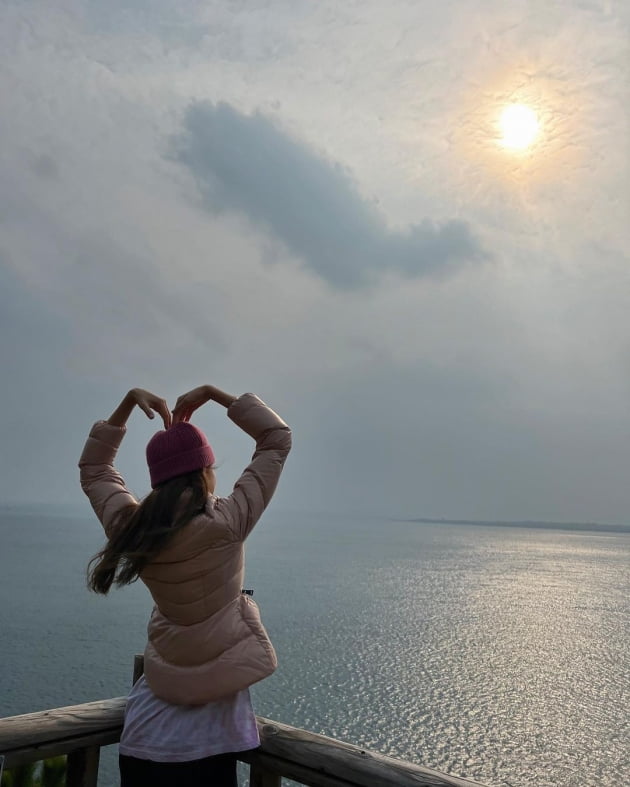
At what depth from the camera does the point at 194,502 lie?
97.8 inches

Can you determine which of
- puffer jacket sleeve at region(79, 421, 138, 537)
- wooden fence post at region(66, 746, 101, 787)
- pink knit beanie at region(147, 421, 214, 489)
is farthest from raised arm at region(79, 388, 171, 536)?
wooden fence post at region(66, 746, 101, 787)

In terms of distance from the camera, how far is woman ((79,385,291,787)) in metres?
2.47

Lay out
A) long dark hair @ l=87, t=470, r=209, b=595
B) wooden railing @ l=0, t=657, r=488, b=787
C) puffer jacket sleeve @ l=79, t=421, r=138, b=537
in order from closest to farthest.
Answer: long dark hair @ l=87, t=470, r=209, b=595, wooden railing @ l=0, t=657, r=488, b=787, puffer jacket sleeve @ l=79, t=421, r=138, b=537

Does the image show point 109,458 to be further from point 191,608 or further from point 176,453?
point 191,608

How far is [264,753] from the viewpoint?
112 inches

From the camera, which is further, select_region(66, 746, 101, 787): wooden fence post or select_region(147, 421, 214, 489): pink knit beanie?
select_region(66, 746, 101, 787): wooden fence post

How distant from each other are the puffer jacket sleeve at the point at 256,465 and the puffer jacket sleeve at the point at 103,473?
52 centimetres

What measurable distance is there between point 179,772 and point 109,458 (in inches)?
53.1

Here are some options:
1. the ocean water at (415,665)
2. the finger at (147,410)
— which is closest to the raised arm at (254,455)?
the finger at (147,410)

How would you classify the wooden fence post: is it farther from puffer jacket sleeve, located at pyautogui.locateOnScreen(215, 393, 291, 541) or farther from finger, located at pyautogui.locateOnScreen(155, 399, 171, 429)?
finger, located at pyautogui.locateOnScreen(155, 399, 171, 429)

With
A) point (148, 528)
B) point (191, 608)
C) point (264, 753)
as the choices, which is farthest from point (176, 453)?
point (264, 753)

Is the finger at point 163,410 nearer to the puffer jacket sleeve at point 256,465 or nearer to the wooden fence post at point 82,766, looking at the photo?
the puffer jacket sleeve at point 256,465

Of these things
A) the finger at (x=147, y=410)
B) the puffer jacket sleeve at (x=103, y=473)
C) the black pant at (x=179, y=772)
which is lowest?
the black pant at (x=179, y=772)

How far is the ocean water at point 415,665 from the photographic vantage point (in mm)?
20688
